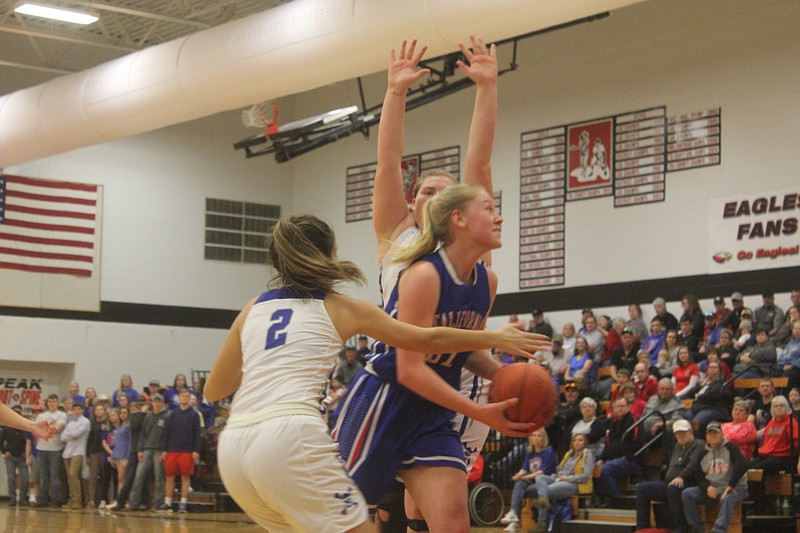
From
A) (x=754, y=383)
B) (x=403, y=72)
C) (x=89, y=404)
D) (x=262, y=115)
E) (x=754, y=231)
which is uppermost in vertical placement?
(x=262, y=115)

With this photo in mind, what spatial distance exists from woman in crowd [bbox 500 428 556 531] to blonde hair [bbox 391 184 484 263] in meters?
8.85

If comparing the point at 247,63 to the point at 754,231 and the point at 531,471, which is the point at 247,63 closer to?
the point at 531,471

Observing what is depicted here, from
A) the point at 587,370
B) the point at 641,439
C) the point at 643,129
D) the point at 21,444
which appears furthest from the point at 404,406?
the point at 21,444

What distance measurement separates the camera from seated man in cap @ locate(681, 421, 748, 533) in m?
10.8

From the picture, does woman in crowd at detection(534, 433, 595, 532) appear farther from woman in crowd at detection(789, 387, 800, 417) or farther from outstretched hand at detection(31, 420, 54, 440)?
outstretched hand at detection(31, 420, 54, 440)

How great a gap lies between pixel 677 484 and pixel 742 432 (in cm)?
112

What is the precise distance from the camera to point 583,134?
18.8 meters

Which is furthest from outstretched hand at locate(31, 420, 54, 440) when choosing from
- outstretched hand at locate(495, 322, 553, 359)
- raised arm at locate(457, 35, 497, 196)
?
outstretched hand at locate(495, 322, 553, 359)

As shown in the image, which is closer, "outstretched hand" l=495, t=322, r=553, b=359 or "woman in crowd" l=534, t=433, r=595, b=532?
"outstretched hand" l=495, t=322, r=553, b=359

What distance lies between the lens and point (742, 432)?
1170 cm

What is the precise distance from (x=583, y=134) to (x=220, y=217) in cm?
895

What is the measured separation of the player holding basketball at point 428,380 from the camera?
387cm

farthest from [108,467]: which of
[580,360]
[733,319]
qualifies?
[733,319]

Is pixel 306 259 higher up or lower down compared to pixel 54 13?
lower down
